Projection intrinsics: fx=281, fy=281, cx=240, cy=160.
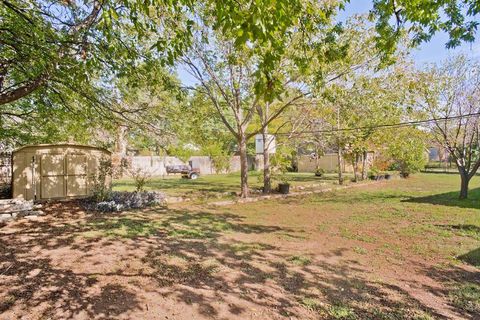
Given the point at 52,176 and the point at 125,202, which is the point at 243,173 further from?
the point at 52,176

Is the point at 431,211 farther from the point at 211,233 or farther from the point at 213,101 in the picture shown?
the point at 213,101

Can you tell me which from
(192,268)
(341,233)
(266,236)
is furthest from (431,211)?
(192,268)

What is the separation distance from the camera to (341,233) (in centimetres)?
667

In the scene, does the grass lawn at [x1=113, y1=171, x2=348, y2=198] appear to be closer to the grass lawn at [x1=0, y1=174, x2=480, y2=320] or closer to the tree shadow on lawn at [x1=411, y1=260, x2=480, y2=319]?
the grass lawn at [x1=0, y1=174, x2=480, y2=320]

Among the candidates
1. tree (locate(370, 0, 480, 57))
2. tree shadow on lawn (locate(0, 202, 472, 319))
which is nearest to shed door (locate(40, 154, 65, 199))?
tree shadow on lawn (locate(0, 202, 472, 319))

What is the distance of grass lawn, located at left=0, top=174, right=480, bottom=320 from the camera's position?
3.26m

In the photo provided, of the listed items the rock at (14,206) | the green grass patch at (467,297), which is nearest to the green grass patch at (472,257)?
the green grass patch at (467,297)

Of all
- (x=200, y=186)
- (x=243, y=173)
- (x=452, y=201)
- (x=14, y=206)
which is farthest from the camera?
(x=200, y=186)

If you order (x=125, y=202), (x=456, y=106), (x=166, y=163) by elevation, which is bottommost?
(x=125, y=202)

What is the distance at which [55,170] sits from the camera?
10055 millimetres

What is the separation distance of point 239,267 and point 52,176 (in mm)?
8750

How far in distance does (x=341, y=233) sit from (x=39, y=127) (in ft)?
36.7

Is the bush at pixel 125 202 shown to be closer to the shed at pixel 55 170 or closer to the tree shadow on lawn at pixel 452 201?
the shed at pixel 55 170

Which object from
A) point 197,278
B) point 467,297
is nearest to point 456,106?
point 467,297
